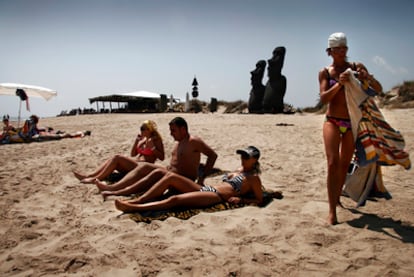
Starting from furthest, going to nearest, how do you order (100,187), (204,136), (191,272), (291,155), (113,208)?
(204,136) → (291,155) → (100,187) → (113,208) → (191,272)

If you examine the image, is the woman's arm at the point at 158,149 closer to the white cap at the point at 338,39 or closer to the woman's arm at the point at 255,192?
the woman's arm at the point at 255,192

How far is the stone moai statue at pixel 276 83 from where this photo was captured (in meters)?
16.9

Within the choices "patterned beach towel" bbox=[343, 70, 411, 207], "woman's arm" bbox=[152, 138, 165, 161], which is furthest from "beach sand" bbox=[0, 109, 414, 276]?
"woman's arm" bbox=[152, 138, 165, 161]

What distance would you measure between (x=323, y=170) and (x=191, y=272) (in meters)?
3.73

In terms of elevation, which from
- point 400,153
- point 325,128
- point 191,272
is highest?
point 325,128

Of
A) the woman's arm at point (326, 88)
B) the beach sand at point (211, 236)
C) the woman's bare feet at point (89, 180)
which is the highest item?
the woman's arm at point (326, 88)

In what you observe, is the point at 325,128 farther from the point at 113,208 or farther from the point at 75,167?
the point at 75,167

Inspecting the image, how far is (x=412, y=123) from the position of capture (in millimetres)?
9836

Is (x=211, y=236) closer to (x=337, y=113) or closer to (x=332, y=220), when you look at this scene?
(x=332, y=220)

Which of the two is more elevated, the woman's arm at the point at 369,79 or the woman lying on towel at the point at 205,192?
the woman's arm at the point at 369,79

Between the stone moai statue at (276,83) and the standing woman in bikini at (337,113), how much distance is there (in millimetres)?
14040

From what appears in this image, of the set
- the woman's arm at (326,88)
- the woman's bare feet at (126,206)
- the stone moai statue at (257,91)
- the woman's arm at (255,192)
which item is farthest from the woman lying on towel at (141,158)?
the stone moai statue at (257,91)

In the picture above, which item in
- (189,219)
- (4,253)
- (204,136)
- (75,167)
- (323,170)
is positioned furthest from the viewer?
(204,136)

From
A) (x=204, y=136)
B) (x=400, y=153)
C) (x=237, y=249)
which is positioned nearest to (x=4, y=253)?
(x=237, y=249)
